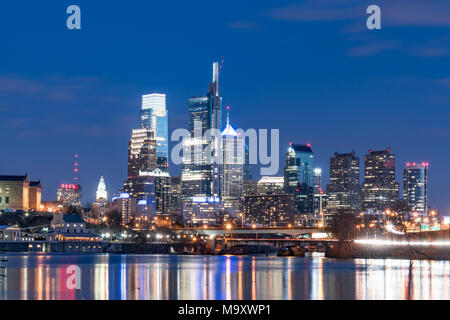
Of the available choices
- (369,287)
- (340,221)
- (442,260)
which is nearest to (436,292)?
(369,287)

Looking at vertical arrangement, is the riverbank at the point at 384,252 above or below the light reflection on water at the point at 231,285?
below

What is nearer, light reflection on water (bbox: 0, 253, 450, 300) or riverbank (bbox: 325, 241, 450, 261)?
light reflection on water (bbox: 0, 253, 450, 300)

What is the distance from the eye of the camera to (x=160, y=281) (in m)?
78.9

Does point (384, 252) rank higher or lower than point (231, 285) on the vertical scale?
lower

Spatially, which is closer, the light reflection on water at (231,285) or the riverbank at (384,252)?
the light reflection on water at (231,285)

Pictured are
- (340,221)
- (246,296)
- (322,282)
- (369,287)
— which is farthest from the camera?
(340,221)

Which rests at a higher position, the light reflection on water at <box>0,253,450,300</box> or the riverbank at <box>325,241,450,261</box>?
the light reflection on water at <box>0,253,450,300</box>

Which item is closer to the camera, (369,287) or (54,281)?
(369,287)

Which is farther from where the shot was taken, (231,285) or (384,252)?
(384,252)
